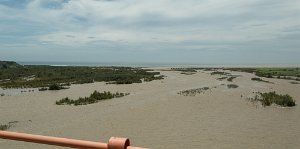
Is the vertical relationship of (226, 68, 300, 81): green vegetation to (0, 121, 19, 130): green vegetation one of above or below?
above

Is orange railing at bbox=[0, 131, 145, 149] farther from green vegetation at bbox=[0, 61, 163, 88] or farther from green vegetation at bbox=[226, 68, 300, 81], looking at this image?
green vegetation at bbox=[226, 68, 300, 81]

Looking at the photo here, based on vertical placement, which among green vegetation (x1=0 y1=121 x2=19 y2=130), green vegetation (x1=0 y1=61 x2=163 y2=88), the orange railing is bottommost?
green vegetation (x1=0 y1=121 x2=19 y2=130)

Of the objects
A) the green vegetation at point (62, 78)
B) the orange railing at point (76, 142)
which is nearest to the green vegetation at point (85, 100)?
the green vegetation at point (62, 78)

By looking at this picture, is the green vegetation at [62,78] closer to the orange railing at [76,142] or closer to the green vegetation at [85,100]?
the green vegetation at [85,100]

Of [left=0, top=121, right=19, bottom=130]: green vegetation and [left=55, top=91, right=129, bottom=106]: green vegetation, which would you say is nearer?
[left=0, top=121, right=19, bottom=130]: green vegetation

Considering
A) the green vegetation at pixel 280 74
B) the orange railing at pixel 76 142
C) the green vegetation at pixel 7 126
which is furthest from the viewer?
the green vegetation at pixel 280 74

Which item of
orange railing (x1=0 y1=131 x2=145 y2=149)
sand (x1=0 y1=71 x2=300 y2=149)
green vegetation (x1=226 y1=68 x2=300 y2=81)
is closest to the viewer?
orange railing (x1=0 y1=131 x2=145 y2=149)

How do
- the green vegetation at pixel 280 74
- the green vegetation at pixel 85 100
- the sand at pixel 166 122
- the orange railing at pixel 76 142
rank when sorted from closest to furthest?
the orange railing at pixel 76 142 → the sand at pixel 166 122 → the green vegetation at pixel 85 100 → the green vegetation at pixel 280 74

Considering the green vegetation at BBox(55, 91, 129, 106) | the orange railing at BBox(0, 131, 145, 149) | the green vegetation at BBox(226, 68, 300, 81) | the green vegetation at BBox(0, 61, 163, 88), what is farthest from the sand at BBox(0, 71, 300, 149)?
the green vegetation at BBox(226, 68, 300, 81)

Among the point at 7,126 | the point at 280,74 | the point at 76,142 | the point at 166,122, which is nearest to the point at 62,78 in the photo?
the point at 7,126
